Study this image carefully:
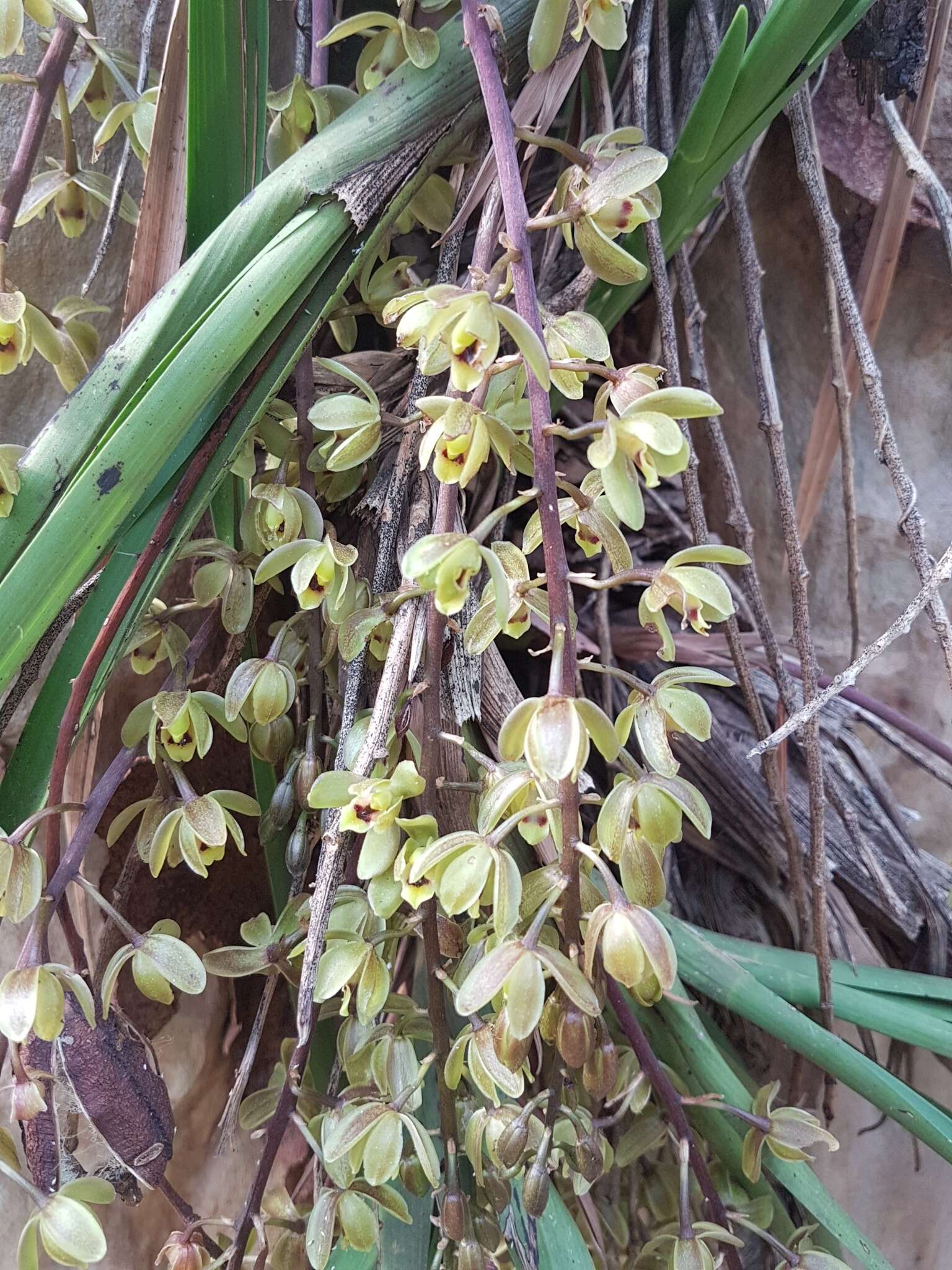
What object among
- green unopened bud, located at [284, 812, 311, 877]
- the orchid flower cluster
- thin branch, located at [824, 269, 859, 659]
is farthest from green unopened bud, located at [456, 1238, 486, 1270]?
thin branch, located at [824, 269, 859, 659]

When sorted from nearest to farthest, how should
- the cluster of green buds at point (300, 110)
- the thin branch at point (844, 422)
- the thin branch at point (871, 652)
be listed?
the thin branch at point (871, 652) < the cluster of green buds at point (300, 110) < the thin branch at point (844, 422)

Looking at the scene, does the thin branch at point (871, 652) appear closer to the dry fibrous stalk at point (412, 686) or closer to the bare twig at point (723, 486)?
the dry fibrous stalk at point (412, 686)

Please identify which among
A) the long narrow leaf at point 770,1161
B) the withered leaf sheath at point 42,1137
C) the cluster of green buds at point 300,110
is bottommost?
the withered leaf sheath at point 42,1137

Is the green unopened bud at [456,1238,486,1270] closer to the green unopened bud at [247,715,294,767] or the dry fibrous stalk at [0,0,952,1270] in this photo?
the dry fibrous stalk at [0,0,952,1270]

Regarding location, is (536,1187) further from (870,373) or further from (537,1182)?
(870,373)

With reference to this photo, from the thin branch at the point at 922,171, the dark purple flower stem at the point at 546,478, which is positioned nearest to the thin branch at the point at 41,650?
the dark purple flower stem at the point at 546,478

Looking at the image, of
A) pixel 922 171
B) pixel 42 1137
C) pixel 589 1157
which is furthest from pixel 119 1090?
pixel 922 171
